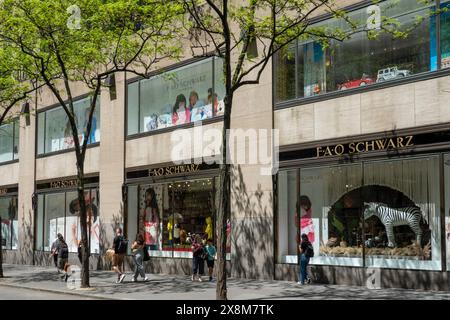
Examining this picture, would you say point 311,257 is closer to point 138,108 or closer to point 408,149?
point 408,149

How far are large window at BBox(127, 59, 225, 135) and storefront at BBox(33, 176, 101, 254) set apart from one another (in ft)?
14.6

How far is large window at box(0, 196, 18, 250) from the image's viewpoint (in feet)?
123

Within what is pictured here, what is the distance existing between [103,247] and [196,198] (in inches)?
256

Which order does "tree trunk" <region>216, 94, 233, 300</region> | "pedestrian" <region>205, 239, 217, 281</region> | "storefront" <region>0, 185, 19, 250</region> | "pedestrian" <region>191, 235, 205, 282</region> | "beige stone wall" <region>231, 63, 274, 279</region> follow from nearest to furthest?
"tree trunk" <region>216, 94, 233, 300</region> → "beige stone wall" <region>231, 63, 274, 279</region> → "pedestrian" <region>205, 239, 217, 281</region> → "pedestrian" <region>191, 235, 205, 282</region> → "storefront" <region>0, 185, 19, 250</region>

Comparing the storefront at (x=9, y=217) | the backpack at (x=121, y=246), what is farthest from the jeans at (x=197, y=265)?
the storefront at (x=9, y=217)

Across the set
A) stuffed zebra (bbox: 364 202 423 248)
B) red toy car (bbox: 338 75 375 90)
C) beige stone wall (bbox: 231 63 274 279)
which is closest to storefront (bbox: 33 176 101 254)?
beige stone wall (bbox: 231 63 274 279)

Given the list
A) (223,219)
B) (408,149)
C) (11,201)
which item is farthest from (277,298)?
(11,201)

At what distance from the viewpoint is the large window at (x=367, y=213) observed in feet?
60.7

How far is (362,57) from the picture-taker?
20.4 meters

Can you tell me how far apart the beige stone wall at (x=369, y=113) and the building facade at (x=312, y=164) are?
37 millimetres

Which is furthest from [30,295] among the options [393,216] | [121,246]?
[393,216]

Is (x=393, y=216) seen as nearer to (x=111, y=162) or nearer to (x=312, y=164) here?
(x=312, y=164)

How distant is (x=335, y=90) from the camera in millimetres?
20734

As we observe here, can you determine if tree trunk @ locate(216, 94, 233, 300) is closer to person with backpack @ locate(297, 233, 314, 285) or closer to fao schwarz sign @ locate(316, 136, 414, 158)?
person with backpack @ locate(297, 233, 314, 285)
